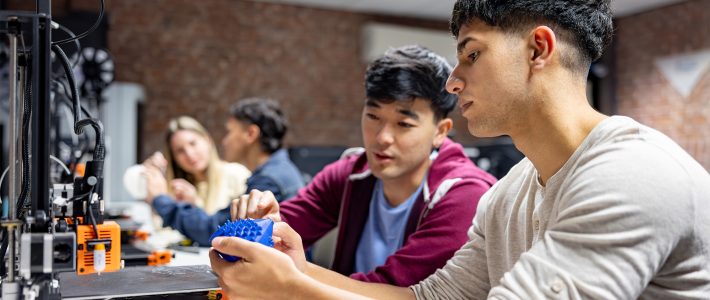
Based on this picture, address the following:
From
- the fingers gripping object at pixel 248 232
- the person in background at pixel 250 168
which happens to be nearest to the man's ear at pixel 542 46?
the fingers gripping object at pixel 248 232

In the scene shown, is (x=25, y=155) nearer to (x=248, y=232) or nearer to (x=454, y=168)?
(x=248, y=232)

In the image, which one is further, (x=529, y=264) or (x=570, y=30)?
(x=570, y=30)

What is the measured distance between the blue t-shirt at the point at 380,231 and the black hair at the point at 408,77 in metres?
0.22

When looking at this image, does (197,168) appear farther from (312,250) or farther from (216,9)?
(216,9)

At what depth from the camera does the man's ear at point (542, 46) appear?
921 millimetres

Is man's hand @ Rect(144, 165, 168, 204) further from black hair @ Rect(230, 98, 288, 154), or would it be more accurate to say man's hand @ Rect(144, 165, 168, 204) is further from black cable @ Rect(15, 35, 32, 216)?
black cable @ Rect(15, 35, 32, 216)

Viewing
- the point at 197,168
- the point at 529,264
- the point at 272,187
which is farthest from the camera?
the point at 197,168

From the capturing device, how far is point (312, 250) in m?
2.55

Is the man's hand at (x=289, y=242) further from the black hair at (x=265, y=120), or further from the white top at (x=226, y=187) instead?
the white top at (x=226, y=187)

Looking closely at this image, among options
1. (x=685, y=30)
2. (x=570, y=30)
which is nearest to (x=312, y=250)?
(x=570, y=30)

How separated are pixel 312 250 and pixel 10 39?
1837mm

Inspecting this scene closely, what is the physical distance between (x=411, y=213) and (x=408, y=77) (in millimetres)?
324

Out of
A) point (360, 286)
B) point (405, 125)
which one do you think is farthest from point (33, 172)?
point (405, 125)

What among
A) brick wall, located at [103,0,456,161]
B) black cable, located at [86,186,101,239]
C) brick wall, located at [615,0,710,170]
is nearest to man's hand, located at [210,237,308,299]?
black cable, located at [86,186,101,239]
